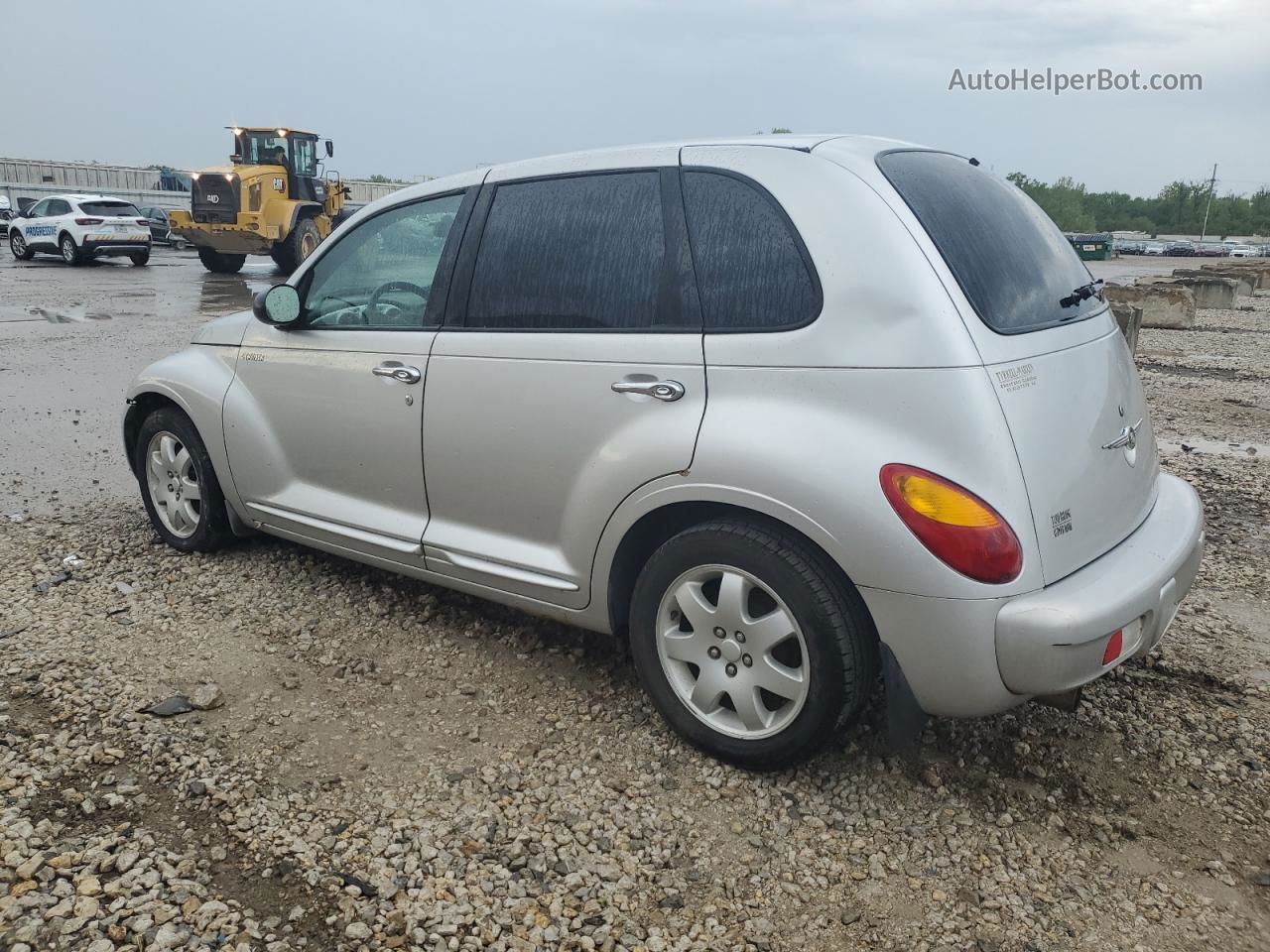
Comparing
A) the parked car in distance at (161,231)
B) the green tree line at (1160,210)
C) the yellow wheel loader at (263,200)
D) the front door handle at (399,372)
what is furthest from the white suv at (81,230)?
the green tree line at (1160,210)

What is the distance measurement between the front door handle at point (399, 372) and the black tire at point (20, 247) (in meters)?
26.7

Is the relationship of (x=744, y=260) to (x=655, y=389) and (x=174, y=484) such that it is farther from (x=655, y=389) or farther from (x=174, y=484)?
(x=174, y=484)

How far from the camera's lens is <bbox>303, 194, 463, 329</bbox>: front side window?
11.9ft

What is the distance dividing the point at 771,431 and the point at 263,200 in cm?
2139

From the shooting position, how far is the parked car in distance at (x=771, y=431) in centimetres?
249

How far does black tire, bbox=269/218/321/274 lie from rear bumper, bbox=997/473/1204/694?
853 inches

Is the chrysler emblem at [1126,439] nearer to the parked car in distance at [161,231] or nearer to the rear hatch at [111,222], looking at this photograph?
the rear hatch at [111,222]

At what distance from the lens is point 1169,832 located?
8.82 ft

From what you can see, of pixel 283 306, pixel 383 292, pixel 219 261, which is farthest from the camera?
pixel 219 261

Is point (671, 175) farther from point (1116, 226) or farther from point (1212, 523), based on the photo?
point (1116, 226)

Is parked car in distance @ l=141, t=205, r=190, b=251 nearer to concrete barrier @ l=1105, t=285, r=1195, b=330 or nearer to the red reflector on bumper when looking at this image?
concrete barrier @ l=1105, t=285, r=1195, b=330

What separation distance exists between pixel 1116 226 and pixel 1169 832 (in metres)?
130

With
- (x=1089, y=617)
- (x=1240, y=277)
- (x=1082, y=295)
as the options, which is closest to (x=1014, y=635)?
(x=1089, y=617)

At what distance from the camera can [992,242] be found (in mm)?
2881
